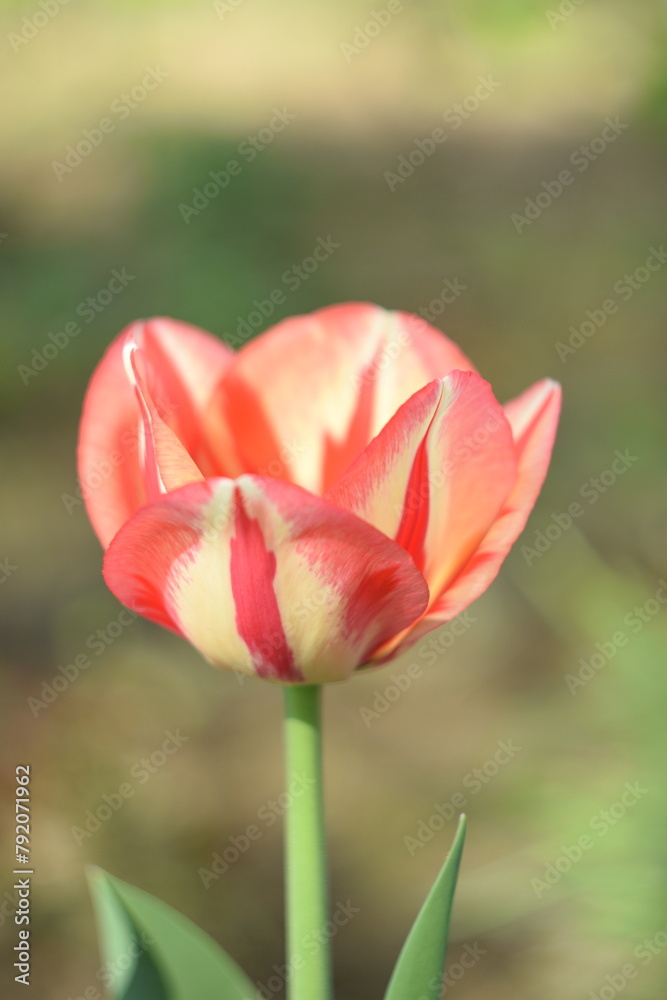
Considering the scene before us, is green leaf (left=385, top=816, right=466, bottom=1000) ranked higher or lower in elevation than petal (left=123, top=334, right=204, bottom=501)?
lower

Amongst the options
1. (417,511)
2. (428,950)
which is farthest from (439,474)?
(428,950)

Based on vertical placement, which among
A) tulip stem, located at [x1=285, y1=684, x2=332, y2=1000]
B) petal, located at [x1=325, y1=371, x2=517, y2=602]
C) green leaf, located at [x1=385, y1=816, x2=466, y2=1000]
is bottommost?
green leaf, located at [x1=385, y1=816, x2=466, y2=1000]

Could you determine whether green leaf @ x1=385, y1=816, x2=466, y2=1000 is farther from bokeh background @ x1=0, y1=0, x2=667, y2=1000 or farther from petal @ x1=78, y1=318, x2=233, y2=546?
bokeh background @ x1=0, y1=0, x2=667, y2=1000

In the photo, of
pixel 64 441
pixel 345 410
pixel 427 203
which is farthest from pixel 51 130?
pixel 345 410

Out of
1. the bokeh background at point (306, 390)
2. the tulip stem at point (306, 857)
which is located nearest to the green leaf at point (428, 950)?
the tulip stem at point (306, 857)

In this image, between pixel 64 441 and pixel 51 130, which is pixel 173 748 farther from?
pixel 51 130

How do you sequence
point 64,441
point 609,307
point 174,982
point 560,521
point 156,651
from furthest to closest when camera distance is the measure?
point 609,307 < point 64,441 < point 560,521 < point 156,651 < point 174,982

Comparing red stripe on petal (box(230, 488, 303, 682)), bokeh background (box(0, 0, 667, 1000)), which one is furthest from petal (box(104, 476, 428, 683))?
bokeh background (box(0, 0, 667, 1000))
